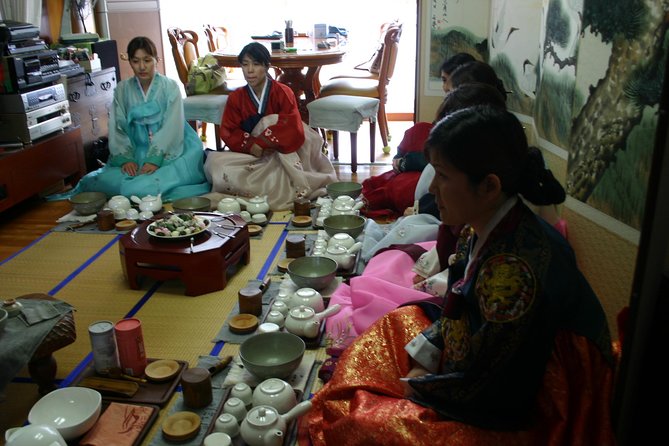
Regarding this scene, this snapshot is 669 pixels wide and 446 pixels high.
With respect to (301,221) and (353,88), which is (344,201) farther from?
(353,88)

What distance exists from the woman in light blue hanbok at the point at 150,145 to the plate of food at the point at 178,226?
1.21m

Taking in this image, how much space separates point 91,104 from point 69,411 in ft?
12.5

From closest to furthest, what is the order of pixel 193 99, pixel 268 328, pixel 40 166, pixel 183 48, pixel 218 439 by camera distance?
1. pixel 218 439
2. pixel 268 328
3. pixel 40 166
4. pixel 193 99
5. pixel 183 48

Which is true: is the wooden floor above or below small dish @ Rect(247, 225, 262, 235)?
below

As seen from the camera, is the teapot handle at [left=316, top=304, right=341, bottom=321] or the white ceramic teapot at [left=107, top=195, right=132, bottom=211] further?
the white ceramic teapot at [left=107, top=195, right=132, bottom=211]

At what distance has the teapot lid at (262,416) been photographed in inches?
75.2

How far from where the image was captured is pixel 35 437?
1.76m

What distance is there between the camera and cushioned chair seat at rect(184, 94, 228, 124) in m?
5.50

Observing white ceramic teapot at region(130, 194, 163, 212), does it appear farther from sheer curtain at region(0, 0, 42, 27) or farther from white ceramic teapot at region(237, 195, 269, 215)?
sheer curtain at region(0, 0, 42, 27)

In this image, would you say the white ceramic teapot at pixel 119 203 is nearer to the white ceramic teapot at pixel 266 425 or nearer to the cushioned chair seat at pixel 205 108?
the cushioned chair seat at pixel 205 108

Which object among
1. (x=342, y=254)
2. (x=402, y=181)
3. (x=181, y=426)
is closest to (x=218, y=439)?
(x=181, y=426)

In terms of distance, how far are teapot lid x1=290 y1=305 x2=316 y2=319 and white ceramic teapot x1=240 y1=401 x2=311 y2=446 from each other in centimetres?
61

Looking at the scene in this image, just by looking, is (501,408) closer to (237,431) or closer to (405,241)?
(237,431)

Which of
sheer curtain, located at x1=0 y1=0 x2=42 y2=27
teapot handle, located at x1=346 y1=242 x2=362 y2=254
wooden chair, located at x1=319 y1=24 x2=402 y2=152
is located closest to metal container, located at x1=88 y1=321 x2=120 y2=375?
teapot handle, located at x1=346 y1=242 x2=362 y2=254
